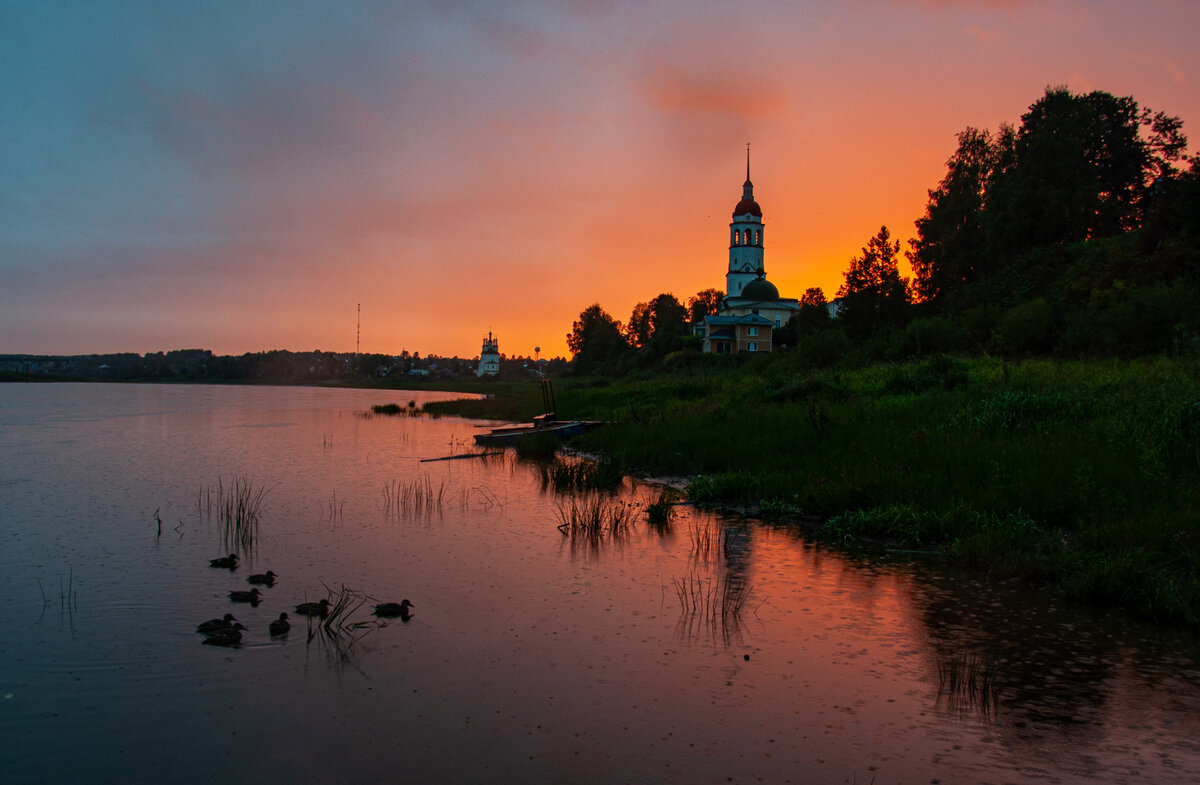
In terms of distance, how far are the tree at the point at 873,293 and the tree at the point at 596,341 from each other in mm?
50542

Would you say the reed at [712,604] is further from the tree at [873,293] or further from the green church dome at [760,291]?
the green church dome at [760,291]

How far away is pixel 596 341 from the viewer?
4906 inches

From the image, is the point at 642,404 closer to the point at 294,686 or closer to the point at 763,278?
the point at 294,686

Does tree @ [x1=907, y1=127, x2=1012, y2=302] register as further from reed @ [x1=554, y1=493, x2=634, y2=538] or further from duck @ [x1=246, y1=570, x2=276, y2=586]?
duck @ [x1=246, y1=570, x2=276, y2=586]

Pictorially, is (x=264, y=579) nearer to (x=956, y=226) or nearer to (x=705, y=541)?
(x=705, y=541)

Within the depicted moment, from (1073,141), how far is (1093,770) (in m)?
57.0

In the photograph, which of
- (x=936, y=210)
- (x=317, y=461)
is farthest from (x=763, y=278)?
(x=317, y=461)

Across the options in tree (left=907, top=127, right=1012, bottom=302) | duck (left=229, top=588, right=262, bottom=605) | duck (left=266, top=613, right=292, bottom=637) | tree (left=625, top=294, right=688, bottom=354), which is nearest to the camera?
duck (left=266, top=613, right=292, bottom=637)

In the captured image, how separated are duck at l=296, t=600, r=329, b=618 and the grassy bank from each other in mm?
9245

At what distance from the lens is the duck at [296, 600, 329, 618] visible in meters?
9.52

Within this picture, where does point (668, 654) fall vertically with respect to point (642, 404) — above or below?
below

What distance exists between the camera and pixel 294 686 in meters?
7.81

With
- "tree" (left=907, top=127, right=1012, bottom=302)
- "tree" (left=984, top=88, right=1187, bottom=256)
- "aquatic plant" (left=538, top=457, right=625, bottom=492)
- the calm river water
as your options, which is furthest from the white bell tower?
the calm river water

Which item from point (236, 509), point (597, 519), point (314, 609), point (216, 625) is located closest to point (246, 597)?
point (216, 625)
